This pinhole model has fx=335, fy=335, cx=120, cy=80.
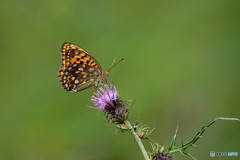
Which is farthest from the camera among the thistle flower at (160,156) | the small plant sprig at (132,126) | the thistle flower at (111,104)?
the thistle flower at (111,104)

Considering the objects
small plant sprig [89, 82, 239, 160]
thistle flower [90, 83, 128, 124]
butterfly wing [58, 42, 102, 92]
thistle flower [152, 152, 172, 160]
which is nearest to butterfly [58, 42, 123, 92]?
butterfly wing [58, 42, 102, 92]

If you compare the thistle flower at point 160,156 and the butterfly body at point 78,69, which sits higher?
the butterfly body at point 78,69

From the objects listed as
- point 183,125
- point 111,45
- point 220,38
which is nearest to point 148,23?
point 111,45

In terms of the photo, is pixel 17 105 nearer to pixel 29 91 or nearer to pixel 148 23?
pixel 29 91

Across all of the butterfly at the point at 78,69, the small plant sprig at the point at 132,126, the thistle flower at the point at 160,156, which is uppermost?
the butterfly at the point at 78,69

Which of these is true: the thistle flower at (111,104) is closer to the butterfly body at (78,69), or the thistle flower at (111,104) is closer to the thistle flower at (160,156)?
the thistle flower at (160,156)

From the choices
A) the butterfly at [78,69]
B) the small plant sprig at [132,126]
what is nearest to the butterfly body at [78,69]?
the butterfly at [78,69]

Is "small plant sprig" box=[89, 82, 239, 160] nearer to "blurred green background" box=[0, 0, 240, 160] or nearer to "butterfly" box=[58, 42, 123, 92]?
"butterfly" box=[58, 42, 123, 92]

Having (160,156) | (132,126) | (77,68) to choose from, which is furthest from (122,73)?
(160,156)

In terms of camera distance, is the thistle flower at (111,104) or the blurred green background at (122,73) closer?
the thistle flower at (111,104)
